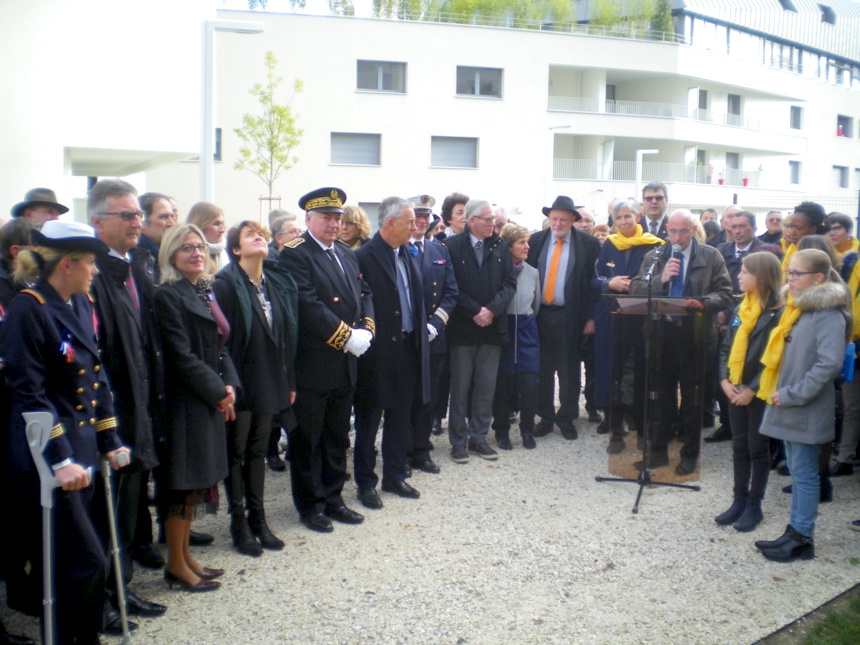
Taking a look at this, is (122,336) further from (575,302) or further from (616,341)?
(575,302)

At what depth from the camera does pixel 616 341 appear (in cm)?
690

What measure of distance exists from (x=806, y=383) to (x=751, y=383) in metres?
0.56

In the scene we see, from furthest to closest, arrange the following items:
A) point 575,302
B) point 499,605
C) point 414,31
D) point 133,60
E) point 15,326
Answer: point 414,31, point 133,60, point 575,302, point 499,605, point 15,326

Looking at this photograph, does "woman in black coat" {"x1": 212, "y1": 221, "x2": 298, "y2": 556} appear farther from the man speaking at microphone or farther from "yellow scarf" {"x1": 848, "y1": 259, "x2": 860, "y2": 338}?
"yellow scarf" {"x1": 848, "y1": 259, "x2": 860, "y2": 338}

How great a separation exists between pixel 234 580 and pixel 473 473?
106 inches

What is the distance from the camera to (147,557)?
503 centimetres

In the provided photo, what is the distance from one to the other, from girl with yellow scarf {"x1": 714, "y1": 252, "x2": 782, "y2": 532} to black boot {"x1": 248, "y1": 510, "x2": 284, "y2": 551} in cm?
311

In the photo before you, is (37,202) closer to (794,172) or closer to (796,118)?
(794,172)

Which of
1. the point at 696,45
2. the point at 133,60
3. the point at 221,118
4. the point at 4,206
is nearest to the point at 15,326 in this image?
the point at 4,206

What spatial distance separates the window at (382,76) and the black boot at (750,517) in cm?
3009

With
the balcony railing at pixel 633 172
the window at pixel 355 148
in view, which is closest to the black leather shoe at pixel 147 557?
the window at pixel 355 148

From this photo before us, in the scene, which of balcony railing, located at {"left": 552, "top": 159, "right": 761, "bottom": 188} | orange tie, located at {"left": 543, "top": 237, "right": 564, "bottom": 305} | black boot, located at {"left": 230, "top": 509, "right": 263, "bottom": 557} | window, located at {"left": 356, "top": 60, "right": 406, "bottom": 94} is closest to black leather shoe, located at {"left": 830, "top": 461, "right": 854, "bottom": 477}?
orange tie, located at {"left": 543, "top": 237, "right": 564, "bottom": 305}

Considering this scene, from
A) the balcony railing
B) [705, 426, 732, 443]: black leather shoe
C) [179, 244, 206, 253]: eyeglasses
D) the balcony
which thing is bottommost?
[705, 426, 732, 443]: black leather shoe

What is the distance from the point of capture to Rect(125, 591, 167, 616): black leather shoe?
4.34m
